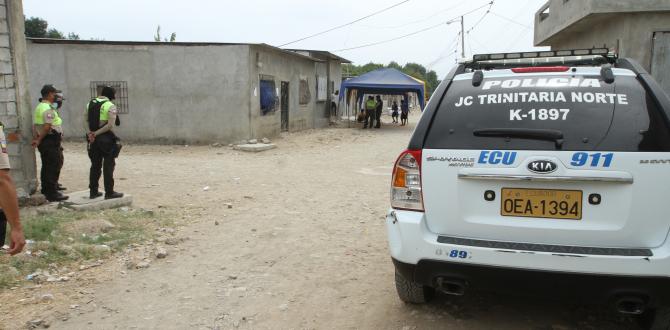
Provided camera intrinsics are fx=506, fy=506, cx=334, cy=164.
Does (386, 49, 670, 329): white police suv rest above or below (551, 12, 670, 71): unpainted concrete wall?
below

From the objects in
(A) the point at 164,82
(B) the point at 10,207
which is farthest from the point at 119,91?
(B) the point at 10,207

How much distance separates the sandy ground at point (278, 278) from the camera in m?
3.42

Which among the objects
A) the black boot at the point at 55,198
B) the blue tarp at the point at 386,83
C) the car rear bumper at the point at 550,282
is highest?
the blue tarp at the point at 386,83

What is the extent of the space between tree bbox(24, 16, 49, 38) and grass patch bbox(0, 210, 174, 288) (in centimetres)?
5220

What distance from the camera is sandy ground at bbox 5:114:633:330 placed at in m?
3.42

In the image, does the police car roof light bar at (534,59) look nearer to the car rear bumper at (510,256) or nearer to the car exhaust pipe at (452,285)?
the car rear bumper at (510,256)

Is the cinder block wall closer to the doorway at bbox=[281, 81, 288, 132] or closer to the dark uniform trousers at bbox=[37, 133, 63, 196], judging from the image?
the dark uniform trousers at bbox=[37, 133, 63, 196]

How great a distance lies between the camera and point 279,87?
18.4 metres

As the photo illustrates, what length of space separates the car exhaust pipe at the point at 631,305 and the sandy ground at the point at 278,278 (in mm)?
770

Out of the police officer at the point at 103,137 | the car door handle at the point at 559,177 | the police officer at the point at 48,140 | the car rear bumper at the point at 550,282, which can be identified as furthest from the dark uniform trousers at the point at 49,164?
the car door handle at the point at 559,177

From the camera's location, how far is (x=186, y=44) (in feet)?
48.4

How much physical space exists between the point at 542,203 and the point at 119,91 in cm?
1464

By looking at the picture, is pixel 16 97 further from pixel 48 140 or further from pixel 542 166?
pixel 542 166

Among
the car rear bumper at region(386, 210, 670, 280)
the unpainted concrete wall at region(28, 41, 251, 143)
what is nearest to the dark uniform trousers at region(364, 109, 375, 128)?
the unpainted concrete wall at region(28, 41, 251, 143)
